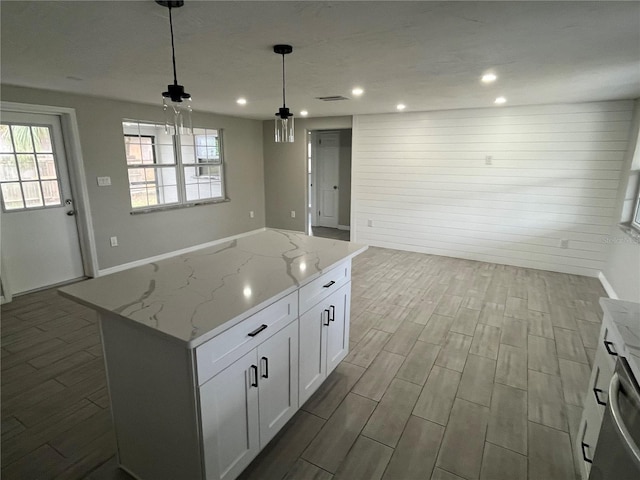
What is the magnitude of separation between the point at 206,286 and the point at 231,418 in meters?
0.61

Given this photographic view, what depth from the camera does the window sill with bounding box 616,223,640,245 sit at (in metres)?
3.41

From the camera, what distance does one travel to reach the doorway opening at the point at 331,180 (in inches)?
293


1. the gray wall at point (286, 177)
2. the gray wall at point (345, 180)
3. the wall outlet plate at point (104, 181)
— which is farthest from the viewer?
the gray wall at point (345, 180)

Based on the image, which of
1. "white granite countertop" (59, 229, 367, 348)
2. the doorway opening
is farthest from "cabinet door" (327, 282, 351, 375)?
the doorway opening

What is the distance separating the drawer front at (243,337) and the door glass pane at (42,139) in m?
3.86

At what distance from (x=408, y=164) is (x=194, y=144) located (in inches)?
138

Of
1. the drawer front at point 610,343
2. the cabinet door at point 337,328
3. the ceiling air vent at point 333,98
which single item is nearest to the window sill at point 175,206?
the ceiling air vent at point 333,98

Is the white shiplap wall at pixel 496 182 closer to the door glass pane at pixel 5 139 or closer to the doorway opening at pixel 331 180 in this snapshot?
the doorway opening at pixel 331 180

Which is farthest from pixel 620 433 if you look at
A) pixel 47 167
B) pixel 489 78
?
pixel 47 167

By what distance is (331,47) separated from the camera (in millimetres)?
2299

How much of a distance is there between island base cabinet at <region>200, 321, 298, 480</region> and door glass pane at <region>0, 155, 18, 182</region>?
3.80 m

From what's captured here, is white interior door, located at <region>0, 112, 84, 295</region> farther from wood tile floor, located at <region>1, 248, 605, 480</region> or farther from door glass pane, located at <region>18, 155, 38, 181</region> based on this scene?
wood tile floor, located at <region>1, 248, 605, 480</region>

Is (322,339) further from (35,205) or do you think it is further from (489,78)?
(35,205)

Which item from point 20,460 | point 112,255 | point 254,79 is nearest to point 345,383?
point 20,460
